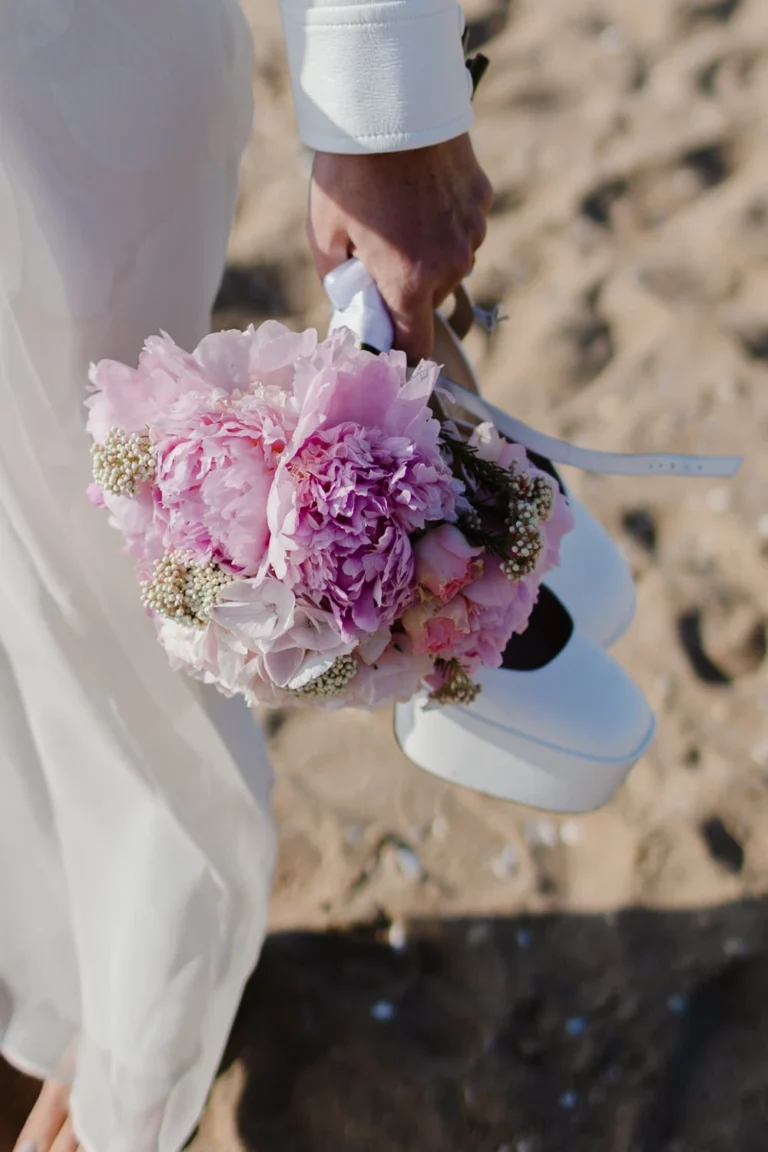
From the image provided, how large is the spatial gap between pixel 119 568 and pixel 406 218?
1.43ft

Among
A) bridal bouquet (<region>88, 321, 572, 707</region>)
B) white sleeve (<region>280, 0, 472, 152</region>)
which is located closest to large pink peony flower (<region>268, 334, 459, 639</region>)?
bridal bouquet (<region>88, 321, 572, 707</region>)

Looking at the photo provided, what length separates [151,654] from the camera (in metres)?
1.03

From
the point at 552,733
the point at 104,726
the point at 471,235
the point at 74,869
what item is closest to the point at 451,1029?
the point at 552,733

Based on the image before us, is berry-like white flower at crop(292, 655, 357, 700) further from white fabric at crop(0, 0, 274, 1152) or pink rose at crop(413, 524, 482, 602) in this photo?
white fabric at crop(0, 0, 274, 1152)

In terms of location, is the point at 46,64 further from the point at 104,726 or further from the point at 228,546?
the point at 104,726

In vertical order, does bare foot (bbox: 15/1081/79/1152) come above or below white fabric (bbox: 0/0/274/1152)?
below

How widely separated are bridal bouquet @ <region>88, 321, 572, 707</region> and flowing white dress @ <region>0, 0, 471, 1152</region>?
14 cm

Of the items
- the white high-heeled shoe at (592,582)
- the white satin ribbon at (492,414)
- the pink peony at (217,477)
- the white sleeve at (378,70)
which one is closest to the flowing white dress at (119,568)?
the white sleeve at (378,70)

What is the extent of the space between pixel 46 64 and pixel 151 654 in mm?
546

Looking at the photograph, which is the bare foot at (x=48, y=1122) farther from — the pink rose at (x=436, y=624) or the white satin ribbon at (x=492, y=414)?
the white satin ribbon at (x=492, y=414)


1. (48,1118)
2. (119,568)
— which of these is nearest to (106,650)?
(119,568)

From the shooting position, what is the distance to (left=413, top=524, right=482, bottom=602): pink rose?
27.7 inches

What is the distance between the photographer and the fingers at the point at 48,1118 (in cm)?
126

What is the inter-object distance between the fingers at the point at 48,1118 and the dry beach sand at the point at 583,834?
75 mm
